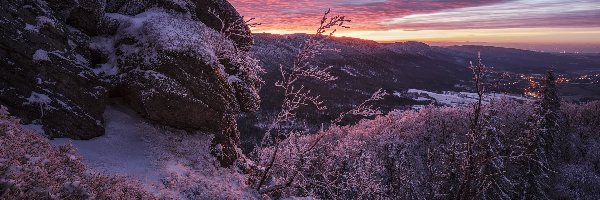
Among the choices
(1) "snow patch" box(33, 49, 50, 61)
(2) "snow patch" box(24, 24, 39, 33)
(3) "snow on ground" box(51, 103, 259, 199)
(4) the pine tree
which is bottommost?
(4) the pine tree

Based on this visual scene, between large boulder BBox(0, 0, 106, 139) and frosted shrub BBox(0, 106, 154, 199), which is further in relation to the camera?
large boulder BBox(0, 0, 106, 139)

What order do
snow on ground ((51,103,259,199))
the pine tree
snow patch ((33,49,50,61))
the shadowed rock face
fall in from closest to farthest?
the shadowed rock face, snow patch ((33,49,50,61)), snow on ground ((51,103,259,199)), the pine tree

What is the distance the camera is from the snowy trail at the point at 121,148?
31.8 feet

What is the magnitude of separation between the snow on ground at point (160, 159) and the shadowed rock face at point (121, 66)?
1.12 feet

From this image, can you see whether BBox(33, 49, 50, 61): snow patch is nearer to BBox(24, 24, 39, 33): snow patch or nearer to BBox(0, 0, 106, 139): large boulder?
BBox(0, 0, 106, 139): large boulder

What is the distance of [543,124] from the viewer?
3114 centimetres

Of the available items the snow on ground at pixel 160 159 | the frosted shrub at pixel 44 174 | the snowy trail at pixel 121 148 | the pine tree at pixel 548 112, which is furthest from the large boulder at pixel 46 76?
the pine tree at pixel 548 112

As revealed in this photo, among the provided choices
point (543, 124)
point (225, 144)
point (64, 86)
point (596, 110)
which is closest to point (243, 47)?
point (225, 144)

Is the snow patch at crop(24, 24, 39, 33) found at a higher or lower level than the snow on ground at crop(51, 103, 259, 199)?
higher

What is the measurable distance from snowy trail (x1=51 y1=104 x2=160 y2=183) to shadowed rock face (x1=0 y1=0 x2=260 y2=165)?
295mm

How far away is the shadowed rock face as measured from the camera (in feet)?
31.6

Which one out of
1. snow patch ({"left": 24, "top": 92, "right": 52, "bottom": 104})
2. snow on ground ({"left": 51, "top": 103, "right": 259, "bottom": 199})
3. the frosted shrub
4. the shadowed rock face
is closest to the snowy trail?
snow on ground ({"left": 51, "top": 103, "right": 259, "bottom": 199})

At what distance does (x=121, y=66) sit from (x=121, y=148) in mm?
2609

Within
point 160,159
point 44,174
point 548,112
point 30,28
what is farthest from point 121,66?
point 548,112
